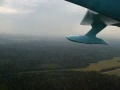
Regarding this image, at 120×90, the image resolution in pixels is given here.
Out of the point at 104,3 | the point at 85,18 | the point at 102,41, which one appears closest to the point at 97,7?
the point at 104,3

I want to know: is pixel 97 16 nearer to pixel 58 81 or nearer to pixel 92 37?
→ pixel 92 37

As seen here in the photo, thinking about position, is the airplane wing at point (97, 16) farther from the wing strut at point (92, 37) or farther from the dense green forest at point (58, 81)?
the dense green forest at point (58, 81)

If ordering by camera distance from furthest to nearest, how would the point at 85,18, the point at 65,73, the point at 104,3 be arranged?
the point at 65,73
the point at 85,18
the point at 104,3

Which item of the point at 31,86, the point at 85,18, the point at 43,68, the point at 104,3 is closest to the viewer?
the point at 104,3

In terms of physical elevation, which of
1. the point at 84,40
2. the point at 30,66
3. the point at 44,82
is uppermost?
the point at 84,40

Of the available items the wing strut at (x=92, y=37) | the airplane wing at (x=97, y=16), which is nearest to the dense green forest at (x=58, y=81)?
the wing strut at (x=92, y=37)

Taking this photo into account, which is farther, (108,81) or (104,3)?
(108,81)

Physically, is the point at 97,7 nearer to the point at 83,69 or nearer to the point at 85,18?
the point at 85,18

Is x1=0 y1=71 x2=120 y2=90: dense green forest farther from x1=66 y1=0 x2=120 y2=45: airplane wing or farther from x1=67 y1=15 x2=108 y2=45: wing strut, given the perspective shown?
x1=66 y1=0 x2=120 y2=45: airplane wing
